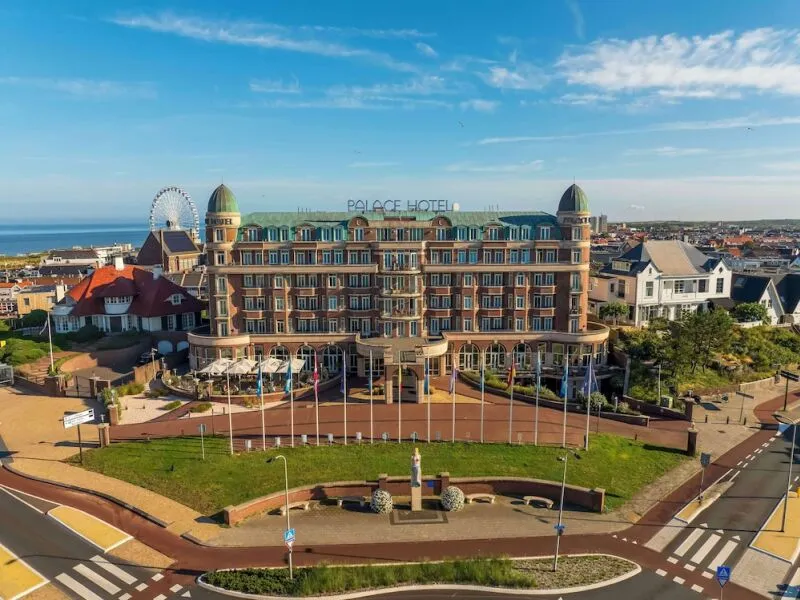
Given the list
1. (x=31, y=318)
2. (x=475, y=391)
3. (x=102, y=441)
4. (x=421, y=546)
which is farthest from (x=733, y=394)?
(x=31, y=318)

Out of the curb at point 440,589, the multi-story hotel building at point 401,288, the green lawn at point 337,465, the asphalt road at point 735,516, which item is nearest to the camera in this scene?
the curb at point 440,589

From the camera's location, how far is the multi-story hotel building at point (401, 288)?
7238cm

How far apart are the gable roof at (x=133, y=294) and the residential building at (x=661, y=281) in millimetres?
67181

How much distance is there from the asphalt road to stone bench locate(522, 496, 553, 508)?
8.30 m

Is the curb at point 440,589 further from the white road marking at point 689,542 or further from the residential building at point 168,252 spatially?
the residential building at point 168,252

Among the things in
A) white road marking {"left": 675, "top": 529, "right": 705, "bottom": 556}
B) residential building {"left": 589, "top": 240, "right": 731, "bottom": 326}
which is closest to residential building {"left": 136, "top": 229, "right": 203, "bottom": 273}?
residential building {"left": 589, "top": 240, "right": 731, "bottom": 326}

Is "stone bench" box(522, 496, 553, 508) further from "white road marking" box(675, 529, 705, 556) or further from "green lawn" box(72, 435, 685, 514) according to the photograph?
"white road marking" box(675, 529, 705, 556)

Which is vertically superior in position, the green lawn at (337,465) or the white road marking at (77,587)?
the green lawn at (337,465)

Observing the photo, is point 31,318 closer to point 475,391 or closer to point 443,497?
point 475,391

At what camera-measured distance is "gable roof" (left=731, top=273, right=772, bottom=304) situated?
89.9 meters

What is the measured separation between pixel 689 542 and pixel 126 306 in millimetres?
79814

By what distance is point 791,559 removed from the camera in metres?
33.9

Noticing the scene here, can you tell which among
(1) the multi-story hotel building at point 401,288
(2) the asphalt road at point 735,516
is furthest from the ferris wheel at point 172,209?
(2) the asphalt road at point 735,516

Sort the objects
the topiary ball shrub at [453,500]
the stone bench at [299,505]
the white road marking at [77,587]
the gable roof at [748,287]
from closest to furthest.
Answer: the white road marking at [77,587]
the topiary ball shrub at [453,500]
the stone bench at [299,505]
the gable roof at [748,287]
